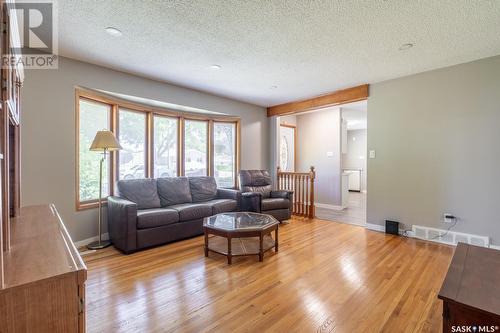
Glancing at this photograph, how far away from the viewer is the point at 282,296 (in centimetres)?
203

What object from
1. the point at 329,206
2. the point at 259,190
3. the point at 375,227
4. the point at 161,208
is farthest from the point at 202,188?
the point at 329,206

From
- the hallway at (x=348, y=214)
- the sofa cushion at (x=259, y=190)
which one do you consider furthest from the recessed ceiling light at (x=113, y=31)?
the hallway at (x=348, y=214)

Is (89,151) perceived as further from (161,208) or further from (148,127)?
(161,208)

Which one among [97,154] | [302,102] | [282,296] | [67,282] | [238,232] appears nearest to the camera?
[67,282]

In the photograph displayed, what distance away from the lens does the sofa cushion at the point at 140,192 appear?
3.46 meters

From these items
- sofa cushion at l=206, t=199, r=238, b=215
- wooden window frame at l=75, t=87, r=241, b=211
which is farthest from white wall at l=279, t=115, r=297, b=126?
sofa cushion at l=206, t=199, r=238, b=215

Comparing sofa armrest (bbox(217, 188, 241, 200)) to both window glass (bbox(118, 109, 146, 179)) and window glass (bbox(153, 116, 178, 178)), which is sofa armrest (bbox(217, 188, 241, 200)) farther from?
window glass (bbox(118, 109, 146, 179))

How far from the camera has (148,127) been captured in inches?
164

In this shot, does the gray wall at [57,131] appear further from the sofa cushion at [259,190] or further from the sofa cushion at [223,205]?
the sofa cushion at [259,190]

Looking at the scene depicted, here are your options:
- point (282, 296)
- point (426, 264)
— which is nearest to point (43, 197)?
point (282, 296)

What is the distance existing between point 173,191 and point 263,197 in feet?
5.85

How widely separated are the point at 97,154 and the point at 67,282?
10.7 ft

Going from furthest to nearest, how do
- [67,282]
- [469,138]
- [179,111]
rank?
1. [179,111]
2. [469,138]
3. [67,282]

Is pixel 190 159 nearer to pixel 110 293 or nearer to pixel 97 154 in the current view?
pixel 97 154
